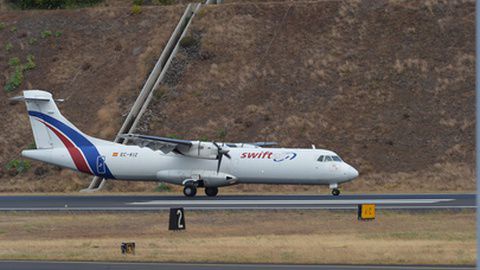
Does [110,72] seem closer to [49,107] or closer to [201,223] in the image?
[49,107]

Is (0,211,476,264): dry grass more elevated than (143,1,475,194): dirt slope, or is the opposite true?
(143,1,475,194): dirt slope

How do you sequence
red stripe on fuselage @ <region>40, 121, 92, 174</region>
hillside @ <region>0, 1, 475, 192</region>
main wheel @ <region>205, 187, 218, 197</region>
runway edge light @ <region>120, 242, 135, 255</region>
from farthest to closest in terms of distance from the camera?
1. hillside @ <region>0, 1, 475, 192</region>
2. main wheel @ <region>205, 187, 218, 197</region>
3. red stripe on fuselage @ <region>40, 121, 92, 174</region>
4. runway edge light @ <region>120, 242, 135, 255</region>

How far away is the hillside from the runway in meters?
7.82

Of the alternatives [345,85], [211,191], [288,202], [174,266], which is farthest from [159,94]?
[174,266]

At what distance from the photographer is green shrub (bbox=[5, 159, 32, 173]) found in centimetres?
5931

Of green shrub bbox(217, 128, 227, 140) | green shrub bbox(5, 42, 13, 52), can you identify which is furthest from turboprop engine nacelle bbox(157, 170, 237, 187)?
green shrub bbox(5, 42, 13, 52)

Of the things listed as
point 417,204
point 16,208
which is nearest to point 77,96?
point 16,208

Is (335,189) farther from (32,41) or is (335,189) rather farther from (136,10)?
(32,41)

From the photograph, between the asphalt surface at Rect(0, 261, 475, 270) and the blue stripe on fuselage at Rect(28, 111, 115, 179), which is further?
the blue stripe on fuselage at Rect(28, 111, 115, 179)

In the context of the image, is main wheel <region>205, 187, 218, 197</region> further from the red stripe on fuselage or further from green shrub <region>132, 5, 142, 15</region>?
green shrub <region>132, 5, 142, 15</region>

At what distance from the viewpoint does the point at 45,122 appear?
4956 cm

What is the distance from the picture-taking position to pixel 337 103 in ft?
198

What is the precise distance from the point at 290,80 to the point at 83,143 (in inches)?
716

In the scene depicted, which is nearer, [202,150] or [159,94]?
[202,150]
